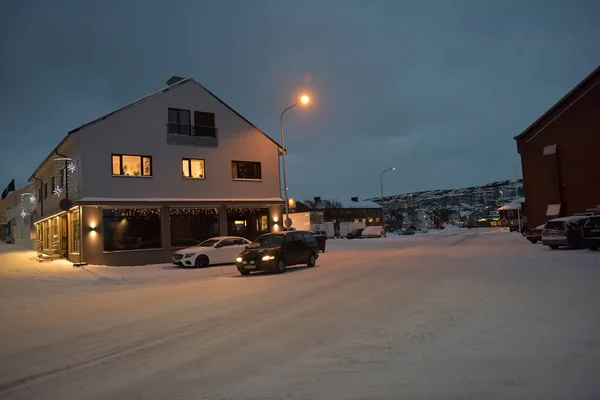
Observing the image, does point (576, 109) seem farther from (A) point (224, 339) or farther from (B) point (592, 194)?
(A) point (224, 339)

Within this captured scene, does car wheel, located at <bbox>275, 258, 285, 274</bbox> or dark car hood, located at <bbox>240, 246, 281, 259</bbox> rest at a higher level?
dark car hood, located at <bbox>240, 246, 281, 259</bbox>

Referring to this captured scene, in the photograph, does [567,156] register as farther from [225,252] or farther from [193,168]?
[225,252]

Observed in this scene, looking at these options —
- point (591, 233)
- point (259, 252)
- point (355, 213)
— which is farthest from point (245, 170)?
point (355, 213)

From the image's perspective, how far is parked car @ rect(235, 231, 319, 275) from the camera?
1811 centimetres

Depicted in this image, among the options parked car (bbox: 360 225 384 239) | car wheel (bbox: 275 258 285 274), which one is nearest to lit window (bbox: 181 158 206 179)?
car wheel (bbox: 275 258 285 274)

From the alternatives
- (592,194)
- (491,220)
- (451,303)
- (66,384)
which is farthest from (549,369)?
(491,220)

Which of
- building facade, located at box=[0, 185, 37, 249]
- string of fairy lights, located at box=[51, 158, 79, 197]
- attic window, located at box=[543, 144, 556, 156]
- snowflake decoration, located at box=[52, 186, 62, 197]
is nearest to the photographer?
string of fairy lights, located at box=[51, 158, 79, 197]

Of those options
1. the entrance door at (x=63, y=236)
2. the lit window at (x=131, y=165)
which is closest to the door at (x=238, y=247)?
the lit window at (x=131, y=165)

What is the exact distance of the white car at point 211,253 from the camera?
73.1 feet

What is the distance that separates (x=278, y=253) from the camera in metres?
18.5

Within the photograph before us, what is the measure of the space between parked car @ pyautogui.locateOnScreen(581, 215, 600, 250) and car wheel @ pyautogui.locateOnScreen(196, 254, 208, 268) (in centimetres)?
1835

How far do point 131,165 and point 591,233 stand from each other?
935 inches

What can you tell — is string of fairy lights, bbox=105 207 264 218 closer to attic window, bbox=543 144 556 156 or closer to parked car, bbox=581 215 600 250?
parked car, bbox=581 215 600 250

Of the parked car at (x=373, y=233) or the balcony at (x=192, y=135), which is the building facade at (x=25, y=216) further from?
the parked car at (x=373, y=233)
